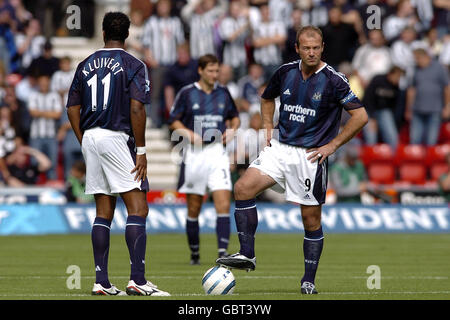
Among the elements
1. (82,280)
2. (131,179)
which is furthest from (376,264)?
(131,179)

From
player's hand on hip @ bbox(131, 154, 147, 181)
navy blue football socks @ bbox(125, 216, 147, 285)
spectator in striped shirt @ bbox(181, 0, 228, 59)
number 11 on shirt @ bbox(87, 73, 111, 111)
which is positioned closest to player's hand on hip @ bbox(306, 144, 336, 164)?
player's hand on hip @ bbox(131, 154, 147, 181)

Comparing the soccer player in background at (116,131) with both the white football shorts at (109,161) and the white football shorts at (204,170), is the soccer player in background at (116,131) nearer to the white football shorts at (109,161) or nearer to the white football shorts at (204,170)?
the white football shorts at (109,161)

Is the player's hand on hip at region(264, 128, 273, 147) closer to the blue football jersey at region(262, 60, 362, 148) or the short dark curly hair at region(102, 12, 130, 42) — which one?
the blue football jersey at region(262, 60, 362, 148)

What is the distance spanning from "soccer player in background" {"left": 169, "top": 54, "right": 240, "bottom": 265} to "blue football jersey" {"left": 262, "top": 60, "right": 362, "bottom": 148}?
4.71 m

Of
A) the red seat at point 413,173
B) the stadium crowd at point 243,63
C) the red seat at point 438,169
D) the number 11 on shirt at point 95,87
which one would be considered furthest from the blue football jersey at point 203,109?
the red seat at point 438,169

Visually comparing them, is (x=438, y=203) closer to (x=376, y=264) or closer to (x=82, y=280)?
(x=376, y=264)

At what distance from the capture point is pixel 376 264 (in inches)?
586

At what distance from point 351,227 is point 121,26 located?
12106 mm

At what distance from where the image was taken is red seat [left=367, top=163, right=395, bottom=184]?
79.6 feet

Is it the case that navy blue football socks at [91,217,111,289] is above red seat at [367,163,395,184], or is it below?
above

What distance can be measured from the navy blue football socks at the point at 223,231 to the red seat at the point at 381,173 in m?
9.49

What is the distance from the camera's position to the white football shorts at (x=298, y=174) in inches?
418

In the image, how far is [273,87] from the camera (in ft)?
35.9
